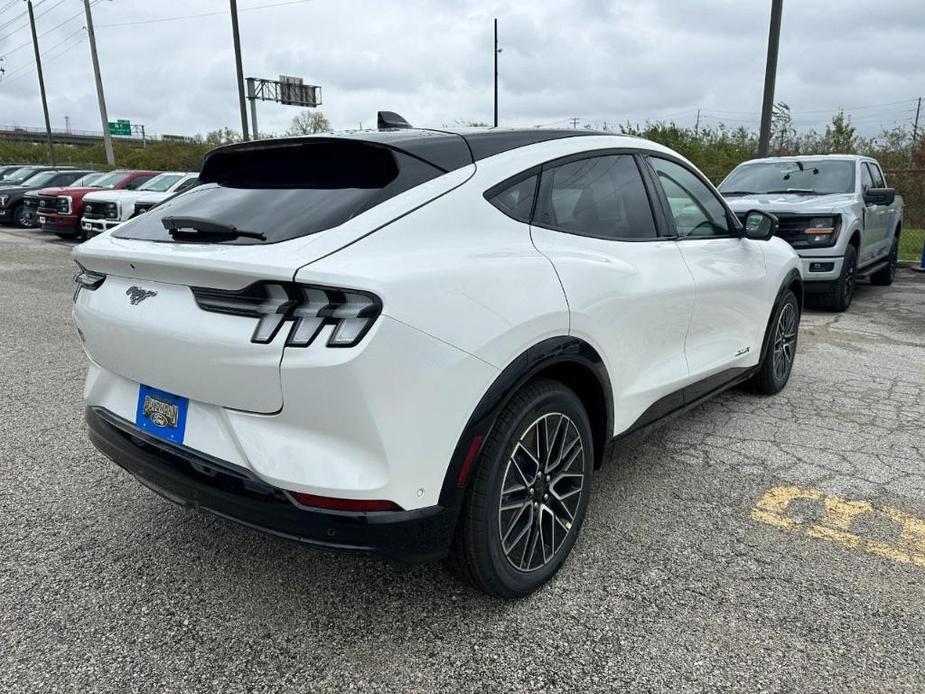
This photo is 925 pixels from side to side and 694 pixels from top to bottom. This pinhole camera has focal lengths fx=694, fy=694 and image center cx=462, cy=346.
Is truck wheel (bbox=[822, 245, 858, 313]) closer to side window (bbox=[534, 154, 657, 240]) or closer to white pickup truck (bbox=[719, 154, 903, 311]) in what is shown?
white pickup truck (bbox=[719, 154, 903, 311])

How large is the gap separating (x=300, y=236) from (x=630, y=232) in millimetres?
1593

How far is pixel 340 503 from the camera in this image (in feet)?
6.42

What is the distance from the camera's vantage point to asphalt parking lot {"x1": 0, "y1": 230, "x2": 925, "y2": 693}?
2.14 metres

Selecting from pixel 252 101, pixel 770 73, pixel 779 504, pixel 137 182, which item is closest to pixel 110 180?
pixel 137 182

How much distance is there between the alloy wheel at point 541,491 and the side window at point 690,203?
141cm

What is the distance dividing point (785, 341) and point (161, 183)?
14544 millimetres

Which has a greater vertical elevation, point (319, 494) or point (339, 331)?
point (339, 331)

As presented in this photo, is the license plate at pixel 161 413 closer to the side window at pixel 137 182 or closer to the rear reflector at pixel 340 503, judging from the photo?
the rear reflector at pixel 340 503

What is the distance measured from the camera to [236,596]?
2.52 meters

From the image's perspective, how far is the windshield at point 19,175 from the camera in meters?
20.5

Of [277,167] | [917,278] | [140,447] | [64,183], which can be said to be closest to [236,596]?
[140,447]

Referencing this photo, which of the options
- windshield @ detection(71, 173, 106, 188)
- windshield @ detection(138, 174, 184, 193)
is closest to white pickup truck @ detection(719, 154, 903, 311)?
windshield @ detection(138, 174, 184, 193)

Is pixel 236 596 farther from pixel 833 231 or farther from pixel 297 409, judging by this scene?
pixel 833 231

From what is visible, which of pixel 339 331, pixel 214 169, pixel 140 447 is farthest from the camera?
pixel 214 169
